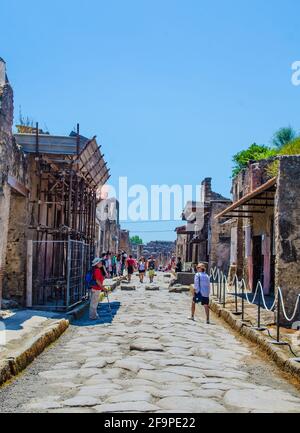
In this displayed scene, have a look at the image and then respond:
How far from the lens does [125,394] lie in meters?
5.30

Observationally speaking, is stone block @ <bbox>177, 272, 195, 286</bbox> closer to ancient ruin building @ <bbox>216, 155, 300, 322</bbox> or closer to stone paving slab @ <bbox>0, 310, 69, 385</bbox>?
ancient ruin building @ <bbox>216, 155, 300, 322</bbox>

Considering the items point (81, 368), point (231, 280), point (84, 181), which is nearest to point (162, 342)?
point (81, 368)

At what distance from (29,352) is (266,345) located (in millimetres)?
3643

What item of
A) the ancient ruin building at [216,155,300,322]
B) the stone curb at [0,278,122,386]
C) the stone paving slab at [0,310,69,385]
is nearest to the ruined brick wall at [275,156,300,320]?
the ancient ruin building at [216,155,300,322]

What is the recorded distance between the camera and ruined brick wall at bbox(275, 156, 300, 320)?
10211mm

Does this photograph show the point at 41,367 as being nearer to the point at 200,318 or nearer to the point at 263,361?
the point at 263,361

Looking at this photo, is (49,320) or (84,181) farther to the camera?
(84,181)

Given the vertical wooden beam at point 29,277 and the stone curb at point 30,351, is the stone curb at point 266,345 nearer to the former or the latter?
the stone curb at point 30,351

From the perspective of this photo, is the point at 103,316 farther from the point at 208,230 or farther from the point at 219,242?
the point at 208,230

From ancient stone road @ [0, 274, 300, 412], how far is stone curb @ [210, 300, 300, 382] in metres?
0.17

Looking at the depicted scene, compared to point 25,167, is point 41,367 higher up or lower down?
lower down

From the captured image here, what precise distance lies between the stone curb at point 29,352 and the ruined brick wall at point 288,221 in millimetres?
4343

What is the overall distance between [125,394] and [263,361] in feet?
10.3

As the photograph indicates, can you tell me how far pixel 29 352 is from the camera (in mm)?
7152
